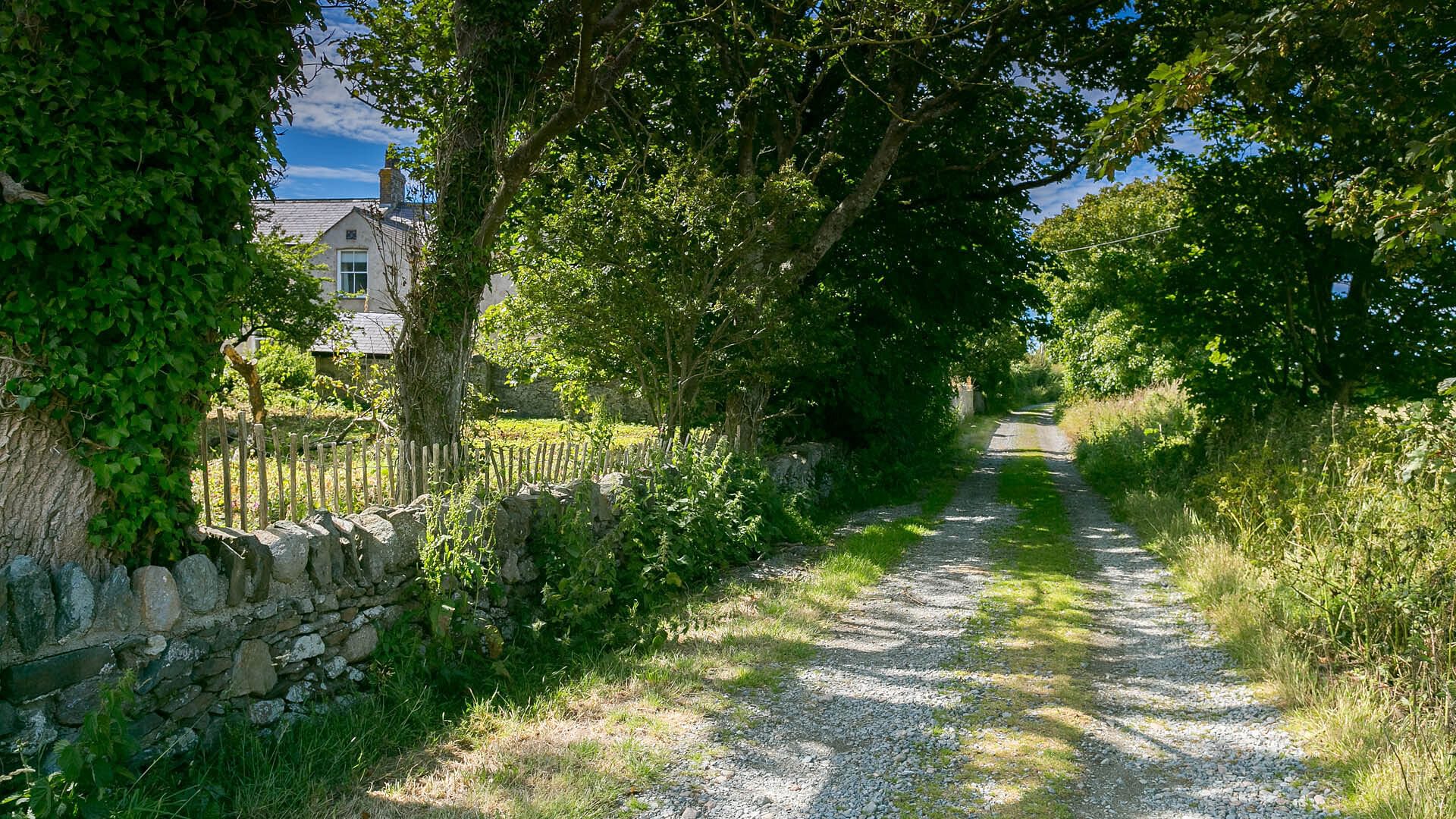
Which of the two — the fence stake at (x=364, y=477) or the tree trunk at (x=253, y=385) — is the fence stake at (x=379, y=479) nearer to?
the fence stake at (x=364, y=477)

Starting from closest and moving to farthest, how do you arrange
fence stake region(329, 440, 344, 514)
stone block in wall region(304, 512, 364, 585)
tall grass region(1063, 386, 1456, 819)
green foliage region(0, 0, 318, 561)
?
green foliage region(0, 0, 318, 561)
tall grass region(1063, 386, 1456, 819)
stone block in wall region(304, 512, 364, 585)
fence stake region(329, 440, 344, 514)

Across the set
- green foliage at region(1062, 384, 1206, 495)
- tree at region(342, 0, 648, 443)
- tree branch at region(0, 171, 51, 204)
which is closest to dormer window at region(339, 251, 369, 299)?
green foliage at region(1062, 384, 1206, 495)

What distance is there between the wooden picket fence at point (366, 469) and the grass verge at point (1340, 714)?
207 inches

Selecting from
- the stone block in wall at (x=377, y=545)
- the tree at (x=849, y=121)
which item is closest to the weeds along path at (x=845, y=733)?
the stone block in wall at (x=377, y=545)

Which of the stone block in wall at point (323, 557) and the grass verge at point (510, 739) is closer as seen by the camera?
the grass verge at point (510, 739)

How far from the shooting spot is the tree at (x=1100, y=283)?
23797mm

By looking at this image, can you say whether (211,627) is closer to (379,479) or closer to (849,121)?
(379,479)

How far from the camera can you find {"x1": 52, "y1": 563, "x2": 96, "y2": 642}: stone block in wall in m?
3.85

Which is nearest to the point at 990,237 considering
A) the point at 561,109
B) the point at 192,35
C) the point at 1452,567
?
the point at 561,109

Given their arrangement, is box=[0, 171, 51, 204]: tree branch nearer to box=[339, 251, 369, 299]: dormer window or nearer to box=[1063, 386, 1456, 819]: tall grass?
box=[1063, 386, 1456, 819]: tall grass

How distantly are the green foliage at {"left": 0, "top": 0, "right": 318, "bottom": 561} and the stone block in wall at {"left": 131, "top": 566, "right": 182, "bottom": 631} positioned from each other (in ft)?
0.59

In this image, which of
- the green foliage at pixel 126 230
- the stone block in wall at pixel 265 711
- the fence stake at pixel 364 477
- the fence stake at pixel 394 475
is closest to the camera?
the green foliage at pixel 126 230

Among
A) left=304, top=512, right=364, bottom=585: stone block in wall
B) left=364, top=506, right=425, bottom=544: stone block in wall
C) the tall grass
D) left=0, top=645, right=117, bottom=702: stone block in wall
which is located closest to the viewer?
left=0, top=645, right=117, bottom=702: stone block in wall

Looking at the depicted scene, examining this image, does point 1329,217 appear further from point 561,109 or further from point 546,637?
point 546,637
